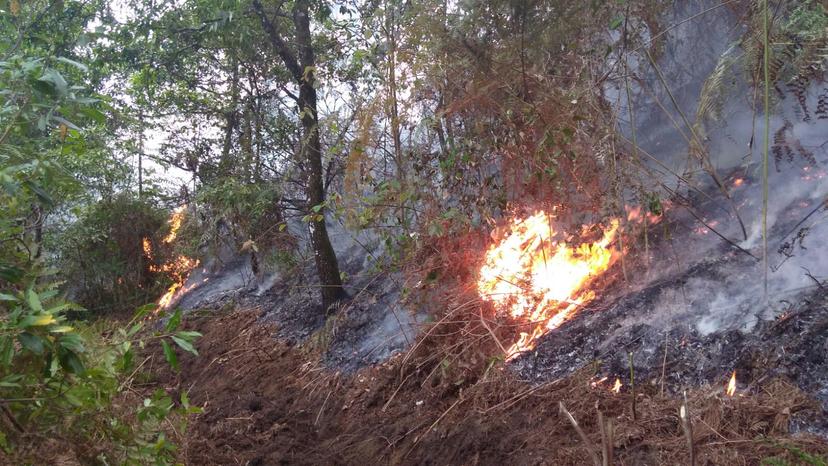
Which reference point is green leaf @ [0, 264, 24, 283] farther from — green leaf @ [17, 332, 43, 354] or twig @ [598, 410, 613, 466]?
twig @ [598, 410, 613, 466]

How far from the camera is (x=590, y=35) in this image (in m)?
5.35

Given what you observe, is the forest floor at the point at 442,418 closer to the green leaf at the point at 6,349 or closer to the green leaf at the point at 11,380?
the green leaf at the point at 11,380

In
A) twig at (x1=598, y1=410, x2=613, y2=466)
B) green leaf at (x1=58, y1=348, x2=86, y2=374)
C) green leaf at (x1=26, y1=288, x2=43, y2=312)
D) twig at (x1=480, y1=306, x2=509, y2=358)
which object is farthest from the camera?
twig at (x1=480, y1=306, x2=509, y2=358)

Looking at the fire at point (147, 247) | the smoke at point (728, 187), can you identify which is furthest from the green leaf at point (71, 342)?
the fire at point (147, 247)

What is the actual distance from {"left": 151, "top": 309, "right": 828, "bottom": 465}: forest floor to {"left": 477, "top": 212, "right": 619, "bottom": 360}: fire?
690 mm

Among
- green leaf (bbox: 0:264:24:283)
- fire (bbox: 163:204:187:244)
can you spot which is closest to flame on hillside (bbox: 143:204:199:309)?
fire (bbox: 163:204:187:244)

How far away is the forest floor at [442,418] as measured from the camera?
3502 millimetres

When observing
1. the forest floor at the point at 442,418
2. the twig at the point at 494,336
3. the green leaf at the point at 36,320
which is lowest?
the forest floor at the point at 442,418

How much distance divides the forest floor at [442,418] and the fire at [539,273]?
69 cm

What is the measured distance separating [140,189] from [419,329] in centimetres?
700

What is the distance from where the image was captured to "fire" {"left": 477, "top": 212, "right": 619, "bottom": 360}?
5520mm

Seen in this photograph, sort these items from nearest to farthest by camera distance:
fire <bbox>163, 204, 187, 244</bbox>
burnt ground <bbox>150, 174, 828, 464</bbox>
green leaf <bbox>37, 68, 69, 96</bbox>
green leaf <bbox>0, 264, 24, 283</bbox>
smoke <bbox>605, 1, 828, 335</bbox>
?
green leaf <bbox>0, 264, 24, 283</bbox> → green leaf <bbox>37, 68, 69, 96</bbox> → burnt ground <bbox>150, 174, 828, 464</bbox> → smoke <bbox>605, 1, 828, 335</bbox> → fire <bbox>163, 204, 187, 244</bbox>

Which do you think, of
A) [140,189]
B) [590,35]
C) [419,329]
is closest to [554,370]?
[419,329]

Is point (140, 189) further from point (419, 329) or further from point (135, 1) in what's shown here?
point (419, 329)
